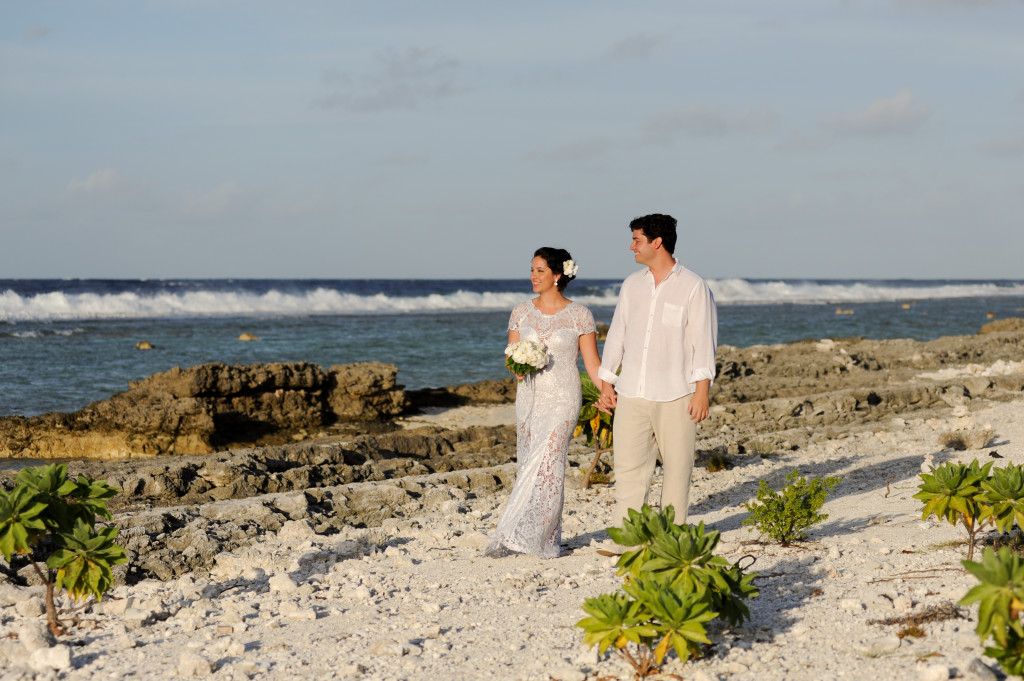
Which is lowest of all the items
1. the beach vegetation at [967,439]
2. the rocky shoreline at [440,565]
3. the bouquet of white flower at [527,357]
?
the rocky shoreline at [440,565]

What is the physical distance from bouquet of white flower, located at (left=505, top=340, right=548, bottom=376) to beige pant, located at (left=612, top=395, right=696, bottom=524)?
81cm

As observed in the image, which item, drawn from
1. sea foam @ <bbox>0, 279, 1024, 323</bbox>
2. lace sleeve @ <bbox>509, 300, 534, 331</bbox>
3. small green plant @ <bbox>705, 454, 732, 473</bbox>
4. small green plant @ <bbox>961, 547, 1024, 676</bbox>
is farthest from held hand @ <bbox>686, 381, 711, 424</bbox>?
sea foam @ <bbox>0, 279, 1024, 323</bbox>

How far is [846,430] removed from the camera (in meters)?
11.0

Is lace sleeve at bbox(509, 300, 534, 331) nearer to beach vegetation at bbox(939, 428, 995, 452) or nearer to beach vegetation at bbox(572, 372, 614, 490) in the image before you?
beach vegetation at bbox(572, 372, 614, 490)

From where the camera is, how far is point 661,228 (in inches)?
198

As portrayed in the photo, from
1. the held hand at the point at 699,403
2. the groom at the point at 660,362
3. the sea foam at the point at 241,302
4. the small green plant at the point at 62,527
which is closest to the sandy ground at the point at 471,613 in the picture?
the small green plant at the point at 62,527

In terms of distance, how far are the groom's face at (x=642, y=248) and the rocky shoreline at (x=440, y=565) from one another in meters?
1.96

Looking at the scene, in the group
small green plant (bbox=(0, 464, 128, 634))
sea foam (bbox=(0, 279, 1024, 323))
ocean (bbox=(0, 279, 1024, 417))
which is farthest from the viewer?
sea foam (bbox=(0, 279, 1024, 323))

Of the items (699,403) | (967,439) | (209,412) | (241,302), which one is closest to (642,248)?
(699,403)

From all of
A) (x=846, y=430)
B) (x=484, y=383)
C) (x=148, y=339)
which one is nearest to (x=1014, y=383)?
(x=846, y=430)

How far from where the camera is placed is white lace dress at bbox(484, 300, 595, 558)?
5.91 meters

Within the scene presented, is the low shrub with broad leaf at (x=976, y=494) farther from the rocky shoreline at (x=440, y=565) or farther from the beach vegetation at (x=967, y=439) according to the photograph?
the beach vegetation at (x=967, y=439)

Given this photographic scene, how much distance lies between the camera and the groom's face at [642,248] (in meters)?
5.05

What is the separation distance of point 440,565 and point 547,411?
1270 millimetres
